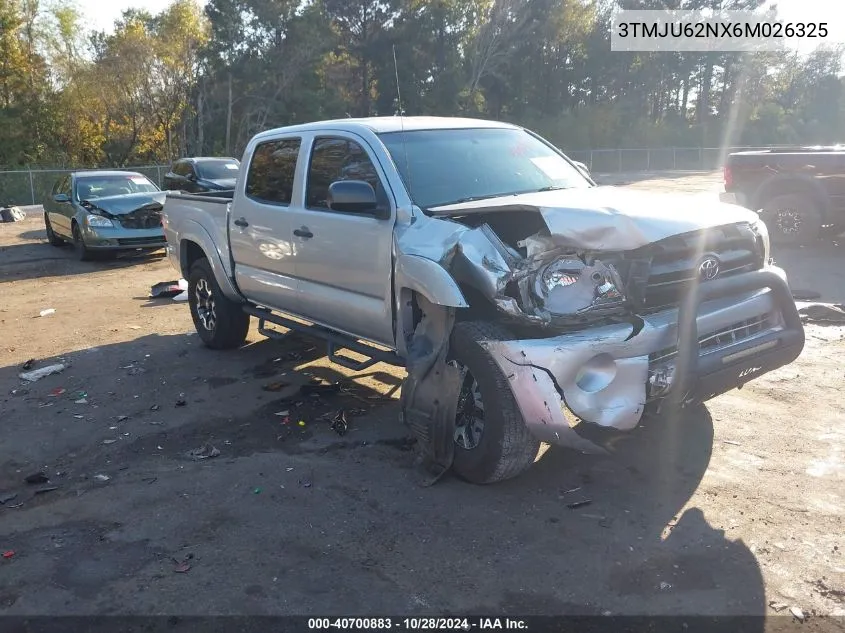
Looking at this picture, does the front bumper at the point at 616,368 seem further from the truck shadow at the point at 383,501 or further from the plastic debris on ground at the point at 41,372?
the plastic debris on ground at the point at 41,372

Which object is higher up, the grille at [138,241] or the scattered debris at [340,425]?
the grille at [138,241]

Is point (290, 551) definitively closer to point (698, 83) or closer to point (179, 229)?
point (179, 229)

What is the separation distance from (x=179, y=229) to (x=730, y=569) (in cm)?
616

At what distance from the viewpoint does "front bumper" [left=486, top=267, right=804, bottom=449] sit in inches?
145

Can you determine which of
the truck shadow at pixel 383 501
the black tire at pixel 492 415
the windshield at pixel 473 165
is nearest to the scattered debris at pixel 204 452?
the truck shadow at pixel 383 501

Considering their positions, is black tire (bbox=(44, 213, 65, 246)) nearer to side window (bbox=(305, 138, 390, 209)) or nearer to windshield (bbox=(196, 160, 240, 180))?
windshield (bbox=(196, 160, 240, 180))

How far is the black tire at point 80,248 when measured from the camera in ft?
45.4

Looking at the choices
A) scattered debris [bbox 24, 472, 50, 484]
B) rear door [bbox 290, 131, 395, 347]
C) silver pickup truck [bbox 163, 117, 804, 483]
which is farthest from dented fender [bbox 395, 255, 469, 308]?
scattered debris [bbox 24, 472, 50, 484]

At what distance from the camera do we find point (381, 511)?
4047 millimetres

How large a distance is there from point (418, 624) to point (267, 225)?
3.78 m

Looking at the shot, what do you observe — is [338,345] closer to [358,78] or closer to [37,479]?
[37,479]

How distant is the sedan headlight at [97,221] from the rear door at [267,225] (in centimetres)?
801

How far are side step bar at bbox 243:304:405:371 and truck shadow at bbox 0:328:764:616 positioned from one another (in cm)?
43

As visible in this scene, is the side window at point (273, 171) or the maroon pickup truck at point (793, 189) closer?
the side window at point (273, 171)
